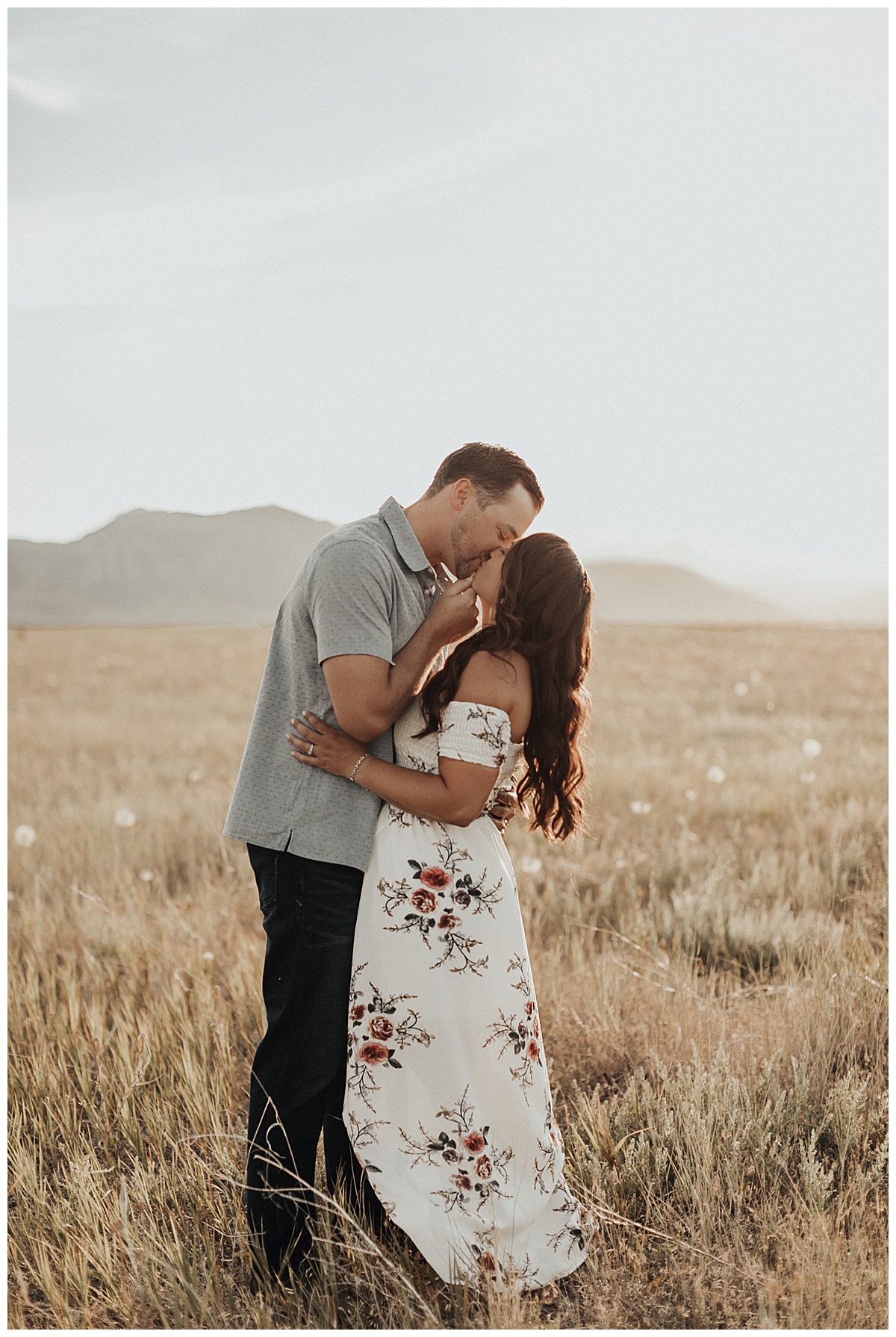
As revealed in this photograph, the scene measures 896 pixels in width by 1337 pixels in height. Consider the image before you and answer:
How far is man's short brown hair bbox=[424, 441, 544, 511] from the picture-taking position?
10.8ft

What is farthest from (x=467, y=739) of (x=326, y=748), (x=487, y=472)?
(x=487, y=472)

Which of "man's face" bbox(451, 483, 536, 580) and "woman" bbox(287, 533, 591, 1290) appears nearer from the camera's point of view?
"woman" bbox(287, 533, 591, 1290)

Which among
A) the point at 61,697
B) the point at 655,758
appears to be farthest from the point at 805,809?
the point at 61,697

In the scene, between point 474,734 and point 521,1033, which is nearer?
point 474,734

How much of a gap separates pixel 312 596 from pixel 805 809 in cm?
669

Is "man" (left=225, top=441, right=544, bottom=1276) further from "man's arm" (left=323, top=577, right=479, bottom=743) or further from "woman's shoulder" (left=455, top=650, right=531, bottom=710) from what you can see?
"woman's shoulder" (left=455, top=650, right=531, bottom=710)

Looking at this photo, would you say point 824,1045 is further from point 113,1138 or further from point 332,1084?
point 113,1138

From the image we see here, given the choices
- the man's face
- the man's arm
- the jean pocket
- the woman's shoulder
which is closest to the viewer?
the man's arm

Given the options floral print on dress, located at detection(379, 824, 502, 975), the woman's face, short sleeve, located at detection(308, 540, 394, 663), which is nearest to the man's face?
the woman's face

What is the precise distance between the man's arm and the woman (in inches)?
2.9

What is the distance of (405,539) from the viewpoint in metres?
3.23

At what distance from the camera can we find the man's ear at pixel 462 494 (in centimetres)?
329

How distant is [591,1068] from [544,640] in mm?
2157

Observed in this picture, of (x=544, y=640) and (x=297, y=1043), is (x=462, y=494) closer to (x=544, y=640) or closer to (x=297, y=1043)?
(x=544, y=640)
